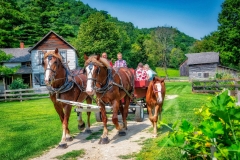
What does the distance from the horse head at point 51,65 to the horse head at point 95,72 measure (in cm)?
84

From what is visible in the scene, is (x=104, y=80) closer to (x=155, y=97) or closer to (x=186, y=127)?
(x=155, y=97)

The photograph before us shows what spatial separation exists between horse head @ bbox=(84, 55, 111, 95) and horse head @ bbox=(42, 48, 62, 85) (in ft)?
2.75

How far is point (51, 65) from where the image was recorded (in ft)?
20.0

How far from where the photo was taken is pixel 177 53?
77812 mm

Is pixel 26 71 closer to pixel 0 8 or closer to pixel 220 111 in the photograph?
pixel 0 8

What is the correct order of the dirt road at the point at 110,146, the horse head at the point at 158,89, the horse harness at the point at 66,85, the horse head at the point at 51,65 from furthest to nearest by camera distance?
1. the horse head at the point at 158,89
2. the horse harness at the point at 66,85
3. the horse head at the point at 51,65
4. the dirt road at the point at 110,146

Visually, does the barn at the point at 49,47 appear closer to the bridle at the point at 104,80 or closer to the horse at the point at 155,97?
the horse at the point at 155,97

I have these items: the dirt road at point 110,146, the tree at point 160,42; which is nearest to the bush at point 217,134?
the dirt road at point 110,146

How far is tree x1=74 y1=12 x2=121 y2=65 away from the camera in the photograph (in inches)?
1709

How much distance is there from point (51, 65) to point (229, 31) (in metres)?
33.2

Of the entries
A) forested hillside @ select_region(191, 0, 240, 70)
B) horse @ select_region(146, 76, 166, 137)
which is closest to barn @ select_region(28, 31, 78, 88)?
forested hillside @ select_region(191, 0, 240, 70)

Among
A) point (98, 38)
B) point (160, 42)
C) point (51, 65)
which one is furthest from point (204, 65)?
point (51, 65)

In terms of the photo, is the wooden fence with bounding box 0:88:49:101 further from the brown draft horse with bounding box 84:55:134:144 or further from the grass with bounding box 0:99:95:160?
the brown draft horse with bounding box 84:55:134:144

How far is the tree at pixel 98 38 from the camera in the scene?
142ft
